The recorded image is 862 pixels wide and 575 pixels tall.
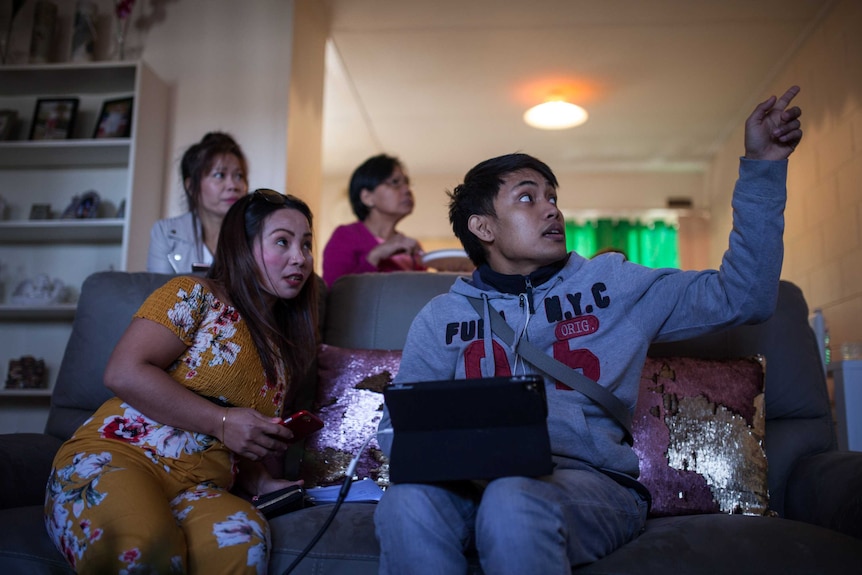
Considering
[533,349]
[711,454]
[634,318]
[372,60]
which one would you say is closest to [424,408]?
[533,349]

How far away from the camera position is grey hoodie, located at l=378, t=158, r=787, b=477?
1.22 meters

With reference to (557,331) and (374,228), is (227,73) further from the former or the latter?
(557,331)

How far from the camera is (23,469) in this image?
1519mm

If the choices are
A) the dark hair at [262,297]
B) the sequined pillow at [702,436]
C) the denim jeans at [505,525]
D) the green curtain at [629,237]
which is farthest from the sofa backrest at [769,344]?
the green curtain at [629,237]

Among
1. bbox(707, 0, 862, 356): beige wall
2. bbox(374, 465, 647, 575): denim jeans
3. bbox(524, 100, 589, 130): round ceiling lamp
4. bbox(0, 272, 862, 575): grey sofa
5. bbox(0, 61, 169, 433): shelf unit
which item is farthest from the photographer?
bbox(524, 100, 589, 130): round ceiling lamp

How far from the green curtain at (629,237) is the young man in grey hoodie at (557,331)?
16.7 feet

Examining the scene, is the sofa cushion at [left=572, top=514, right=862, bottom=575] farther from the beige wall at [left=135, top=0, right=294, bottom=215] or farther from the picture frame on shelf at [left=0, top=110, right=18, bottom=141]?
the picture frame on shelf at [left=0, top=110, right=18, bottom=141]

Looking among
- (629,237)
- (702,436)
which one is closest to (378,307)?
(702,436)

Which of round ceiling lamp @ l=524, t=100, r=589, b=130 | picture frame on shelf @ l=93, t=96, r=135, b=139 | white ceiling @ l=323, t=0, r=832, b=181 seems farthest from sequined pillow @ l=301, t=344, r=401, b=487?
round ceiling lamp @ l=524, t=100, r=589, b=130

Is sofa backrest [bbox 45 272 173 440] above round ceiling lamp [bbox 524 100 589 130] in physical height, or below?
below

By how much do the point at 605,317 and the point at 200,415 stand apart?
78 cm

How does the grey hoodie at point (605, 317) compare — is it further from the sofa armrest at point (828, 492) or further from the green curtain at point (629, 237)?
the green curtain at point (629, 237)

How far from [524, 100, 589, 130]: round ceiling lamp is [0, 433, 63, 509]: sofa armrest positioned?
3.88m

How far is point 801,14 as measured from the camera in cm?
397
